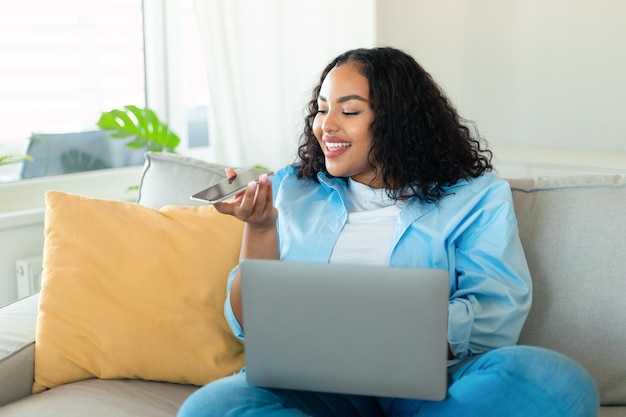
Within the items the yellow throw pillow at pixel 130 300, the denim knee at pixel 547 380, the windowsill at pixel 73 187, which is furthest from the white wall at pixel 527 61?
the denim knee at pixel 547 380

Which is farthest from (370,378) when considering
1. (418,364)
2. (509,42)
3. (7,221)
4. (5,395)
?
(509,42)

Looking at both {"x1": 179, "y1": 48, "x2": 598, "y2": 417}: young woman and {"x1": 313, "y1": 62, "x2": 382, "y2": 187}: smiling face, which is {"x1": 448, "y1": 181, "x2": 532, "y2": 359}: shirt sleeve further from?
{"x1": 313, "y1": 62, "x2": 382, "y2": 187}: smiling face

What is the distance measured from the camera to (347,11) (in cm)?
301

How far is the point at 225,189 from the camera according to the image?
1.49m

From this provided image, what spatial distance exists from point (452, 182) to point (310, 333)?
58 cm

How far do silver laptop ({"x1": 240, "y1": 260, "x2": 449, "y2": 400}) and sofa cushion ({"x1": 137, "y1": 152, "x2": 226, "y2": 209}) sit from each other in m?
0.80

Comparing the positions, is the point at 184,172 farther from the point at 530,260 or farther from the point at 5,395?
the point at 530,260

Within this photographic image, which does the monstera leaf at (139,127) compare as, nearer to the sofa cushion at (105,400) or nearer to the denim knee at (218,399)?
the sofa cushion at (105,400)

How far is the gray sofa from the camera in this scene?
1.67 m

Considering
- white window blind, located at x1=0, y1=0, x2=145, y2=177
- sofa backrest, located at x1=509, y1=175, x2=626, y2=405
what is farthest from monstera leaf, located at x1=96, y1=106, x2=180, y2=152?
sofa backrest, located at x1=509, y1=175, x2=626, y2=405

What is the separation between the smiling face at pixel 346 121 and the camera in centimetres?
171

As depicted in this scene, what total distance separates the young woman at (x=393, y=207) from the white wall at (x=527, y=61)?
55.5 inches

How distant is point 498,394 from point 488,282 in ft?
0.97

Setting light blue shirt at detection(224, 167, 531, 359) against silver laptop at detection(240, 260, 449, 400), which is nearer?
silver laptop at detection(240, 260, 449, 400)
